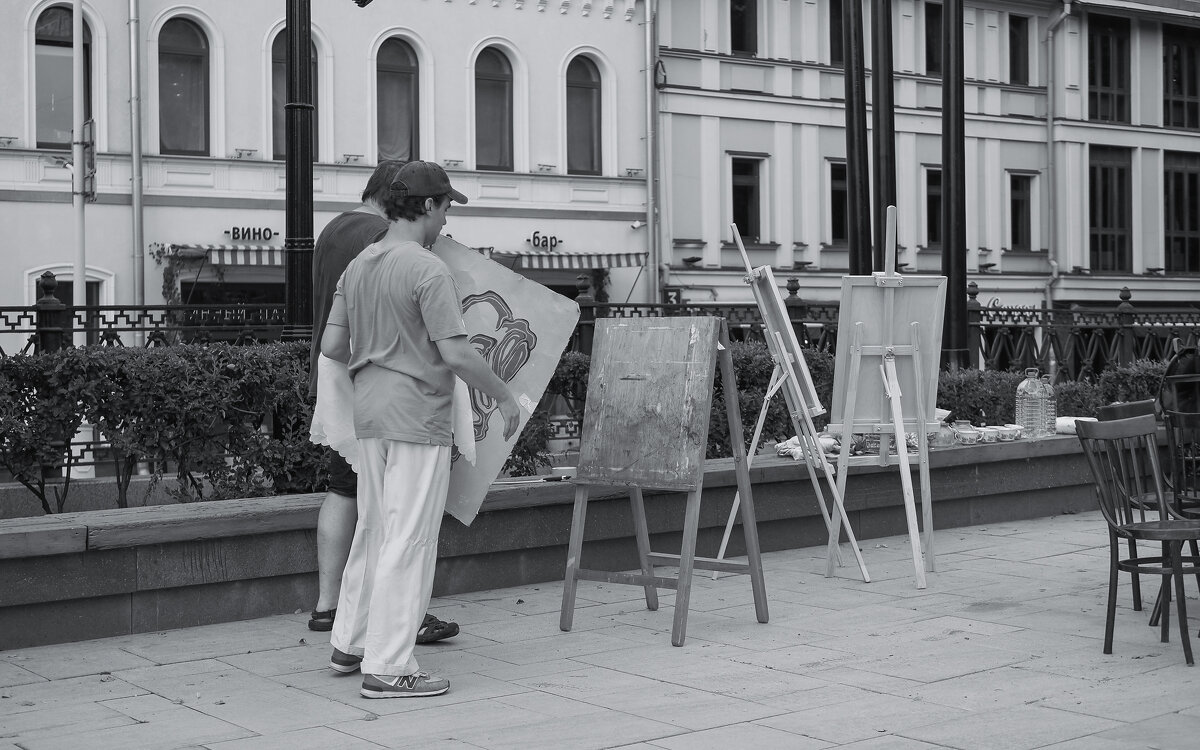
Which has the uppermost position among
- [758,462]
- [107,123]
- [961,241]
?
[107,123]

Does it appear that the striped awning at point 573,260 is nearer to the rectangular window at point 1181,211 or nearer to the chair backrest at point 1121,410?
the rectangular window at point 1181,211

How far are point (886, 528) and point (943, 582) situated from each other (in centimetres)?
181

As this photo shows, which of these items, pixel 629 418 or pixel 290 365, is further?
pixel 290 365

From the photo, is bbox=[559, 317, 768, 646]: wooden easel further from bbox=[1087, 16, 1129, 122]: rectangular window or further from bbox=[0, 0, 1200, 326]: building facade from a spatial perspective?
bbox=[1087, 16, 1129, 122]: rectangular window

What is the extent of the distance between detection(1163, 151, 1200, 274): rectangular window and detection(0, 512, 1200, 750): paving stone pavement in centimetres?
2981

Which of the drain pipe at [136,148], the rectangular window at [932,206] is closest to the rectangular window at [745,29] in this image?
the rectangular window at [932,206]

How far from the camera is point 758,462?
9.18 meters

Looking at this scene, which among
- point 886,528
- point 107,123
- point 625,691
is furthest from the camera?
point 107,123

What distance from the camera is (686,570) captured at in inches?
257

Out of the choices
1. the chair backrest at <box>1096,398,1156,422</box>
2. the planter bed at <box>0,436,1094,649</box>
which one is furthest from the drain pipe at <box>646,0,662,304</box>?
the chair backrest at <box>1096,398,1156,422</box>

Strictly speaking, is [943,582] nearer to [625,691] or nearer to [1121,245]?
[625,691]

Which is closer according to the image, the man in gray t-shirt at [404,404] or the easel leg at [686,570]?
the man in gray t-shirt at [404,404]

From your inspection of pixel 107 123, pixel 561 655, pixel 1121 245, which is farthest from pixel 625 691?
pixel 1121 245

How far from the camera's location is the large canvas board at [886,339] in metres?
8.23
